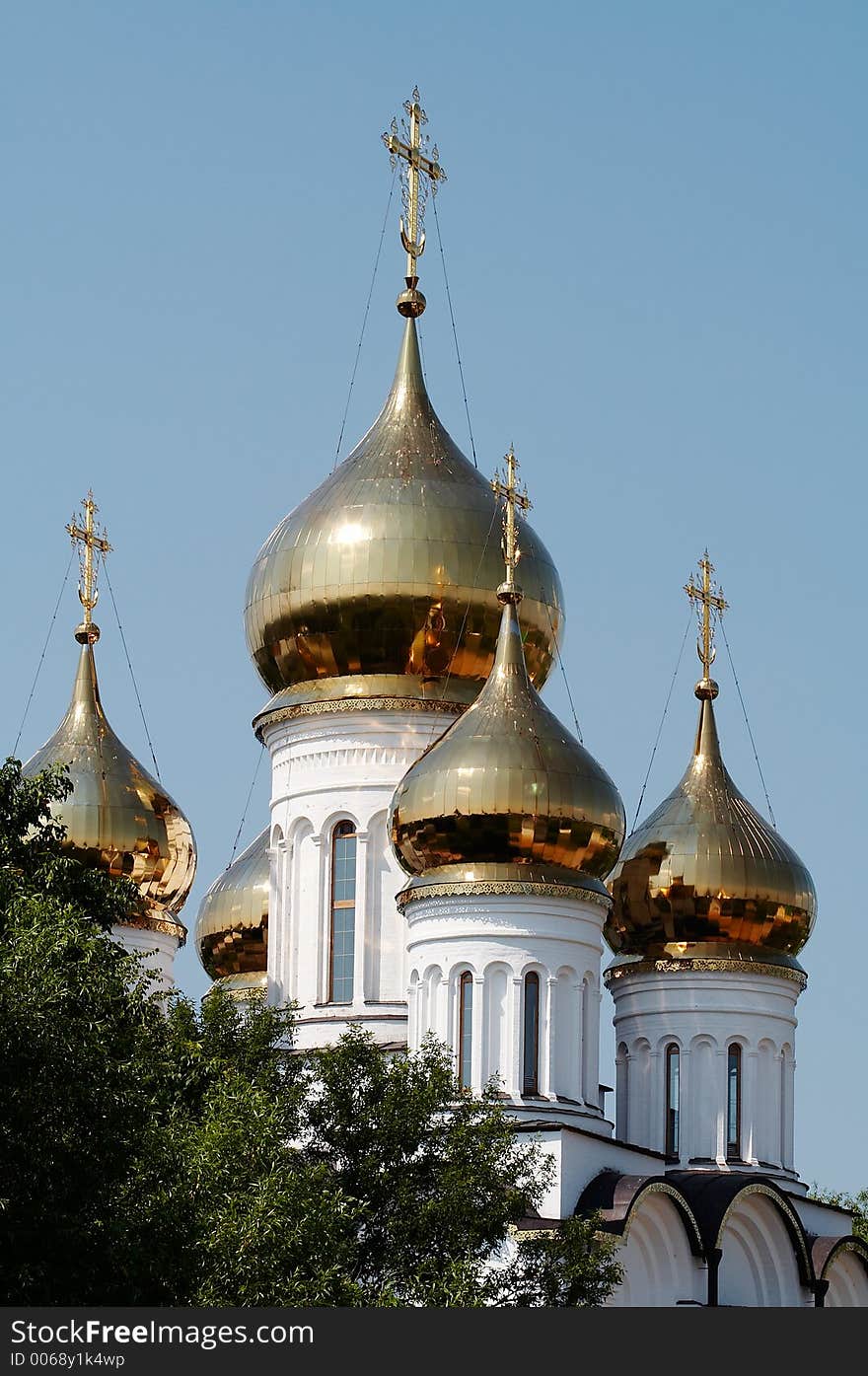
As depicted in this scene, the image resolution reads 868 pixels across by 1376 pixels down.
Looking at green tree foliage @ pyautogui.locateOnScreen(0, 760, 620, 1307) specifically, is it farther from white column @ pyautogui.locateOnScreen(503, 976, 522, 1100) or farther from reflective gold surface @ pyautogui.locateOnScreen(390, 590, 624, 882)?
reflective gold surface @ pyautogui.locateOnScreen(390, 590, 624, 882)

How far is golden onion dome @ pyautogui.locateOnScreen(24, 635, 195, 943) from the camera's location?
3058 centimetres

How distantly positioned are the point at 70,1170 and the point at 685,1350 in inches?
201

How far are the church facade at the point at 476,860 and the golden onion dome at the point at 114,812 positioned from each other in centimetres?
17

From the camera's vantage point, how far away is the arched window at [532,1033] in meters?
26.2

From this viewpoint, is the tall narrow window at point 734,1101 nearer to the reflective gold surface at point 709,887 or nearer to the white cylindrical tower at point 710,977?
the white cylindrical tower at point 710,977

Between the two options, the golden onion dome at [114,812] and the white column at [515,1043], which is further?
the golden onion dome at [114,812]

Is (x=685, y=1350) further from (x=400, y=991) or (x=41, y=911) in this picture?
(x=400, y=991)

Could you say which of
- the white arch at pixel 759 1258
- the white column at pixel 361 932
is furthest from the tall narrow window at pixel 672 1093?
the white column at pixel 361 932

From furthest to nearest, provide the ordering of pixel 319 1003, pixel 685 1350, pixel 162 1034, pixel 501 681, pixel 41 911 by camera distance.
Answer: pixel 319 1003, pixel 501 681, pixel 162 1034, pixel 41 911, pixel 685 1350

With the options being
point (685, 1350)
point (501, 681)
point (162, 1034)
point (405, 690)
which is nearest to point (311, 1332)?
point (685, 1350)

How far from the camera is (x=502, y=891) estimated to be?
86.2 feet

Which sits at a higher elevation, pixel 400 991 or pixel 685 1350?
pixel 400 991

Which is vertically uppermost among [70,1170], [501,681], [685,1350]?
[501,681]

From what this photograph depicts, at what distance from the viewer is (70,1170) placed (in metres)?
16.9
